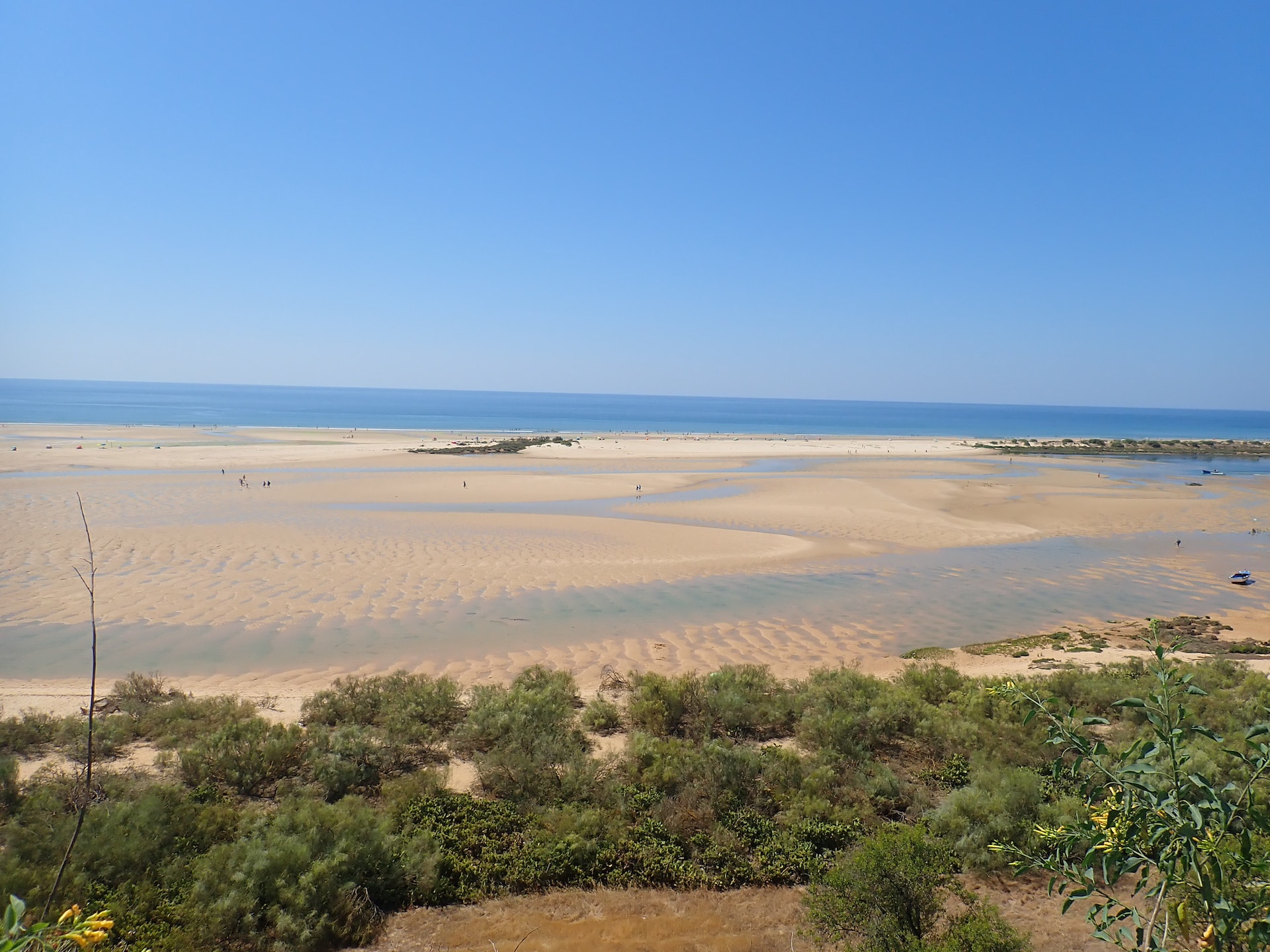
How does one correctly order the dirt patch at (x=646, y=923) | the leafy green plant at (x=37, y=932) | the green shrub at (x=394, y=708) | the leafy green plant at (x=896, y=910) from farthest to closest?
the green shrub at (x=394, y=708), the dirt patch at (x=646, y=923), the leafy green plant at (x=896, y=910), the leafy green plant at (x=37, y=932)

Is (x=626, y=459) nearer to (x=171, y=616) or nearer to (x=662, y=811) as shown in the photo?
(x=171, y=616)

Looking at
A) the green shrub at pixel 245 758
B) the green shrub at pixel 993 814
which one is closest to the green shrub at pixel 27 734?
the green shrub at pixel 245 758

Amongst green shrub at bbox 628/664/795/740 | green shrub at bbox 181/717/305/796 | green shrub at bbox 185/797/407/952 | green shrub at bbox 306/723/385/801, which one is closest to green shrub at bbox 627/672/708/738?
green shrub at bbox 628/664/795/740

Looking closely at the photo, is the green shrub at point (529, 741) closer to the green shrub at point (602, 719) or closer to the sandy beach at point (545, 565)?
the green shrub at point (602, 719)

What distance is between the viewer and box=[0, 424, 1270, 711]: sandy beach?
13672 mm

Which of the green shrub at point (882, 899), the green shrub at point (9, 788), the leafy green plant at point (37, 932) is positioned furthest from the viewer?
the green shrub at point (9, 788)

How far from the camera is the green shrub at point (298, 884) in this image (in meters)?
5.35

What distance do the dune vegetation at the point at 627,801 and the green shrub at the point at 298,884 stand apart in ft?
0.07

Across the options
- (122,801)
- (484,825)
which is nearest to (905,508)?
(484,825)

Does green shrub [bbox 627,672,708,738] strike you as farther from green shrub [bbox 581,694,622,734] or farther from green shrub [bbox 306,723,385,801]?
green shrub [bbox 306,723,385,801]

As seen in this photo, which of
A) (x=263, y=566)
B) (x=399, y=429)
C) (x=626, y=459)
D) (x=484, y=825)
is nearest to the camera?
(x=484, y=825)

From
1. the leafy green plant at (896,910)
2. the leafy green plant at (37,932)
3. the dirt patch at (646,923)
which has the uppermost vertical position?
the leafy green plant at (37,932)

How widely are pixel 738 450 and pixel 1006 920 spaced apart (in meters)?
56.9

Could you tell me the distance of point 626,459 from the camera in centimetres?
5250
